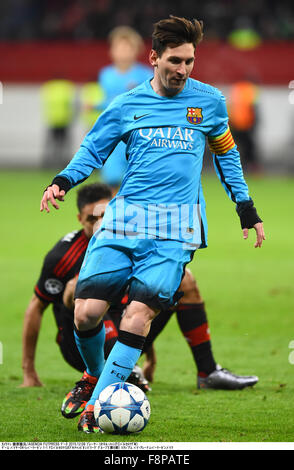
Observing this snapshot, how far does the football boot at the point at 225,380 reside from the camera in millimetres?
5762

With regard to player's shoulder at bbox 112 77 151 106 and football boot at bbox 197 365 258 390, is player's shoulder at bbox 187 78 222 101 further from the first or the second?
football boot at bbox 197 365 258 390

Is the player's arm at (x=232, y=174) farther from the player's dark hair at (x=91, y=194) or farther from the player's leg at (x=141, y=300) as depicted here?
the player's dark hair at (x=91, y=194)

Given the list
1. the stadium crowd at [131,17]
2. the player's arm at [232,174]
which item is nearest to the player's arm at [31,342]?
the player's arm at [232,174]

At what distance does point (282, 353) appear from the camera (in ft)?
22.4

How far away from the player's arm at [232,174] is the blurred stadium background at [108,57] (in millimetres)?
18925

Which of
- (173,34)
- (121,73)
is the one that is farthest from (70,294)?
(121,73)

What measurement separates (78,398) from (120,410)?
58 centimetres

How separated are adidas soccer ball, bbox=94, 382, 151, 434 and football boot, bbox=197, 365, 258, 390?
4.56ft

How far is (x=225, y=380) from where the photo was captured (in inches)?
228

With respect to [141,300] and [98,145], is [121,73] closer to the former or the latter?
[98,145]

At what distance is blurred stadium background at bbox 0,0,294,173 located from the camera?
24797mm

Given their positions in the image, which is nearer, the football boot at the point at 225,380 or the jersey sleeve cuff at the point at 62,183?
the jersey sleeve cuff at the point at 62,183

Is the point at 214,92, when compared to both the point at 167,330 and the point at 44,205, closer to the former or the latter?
the point at 44,205
